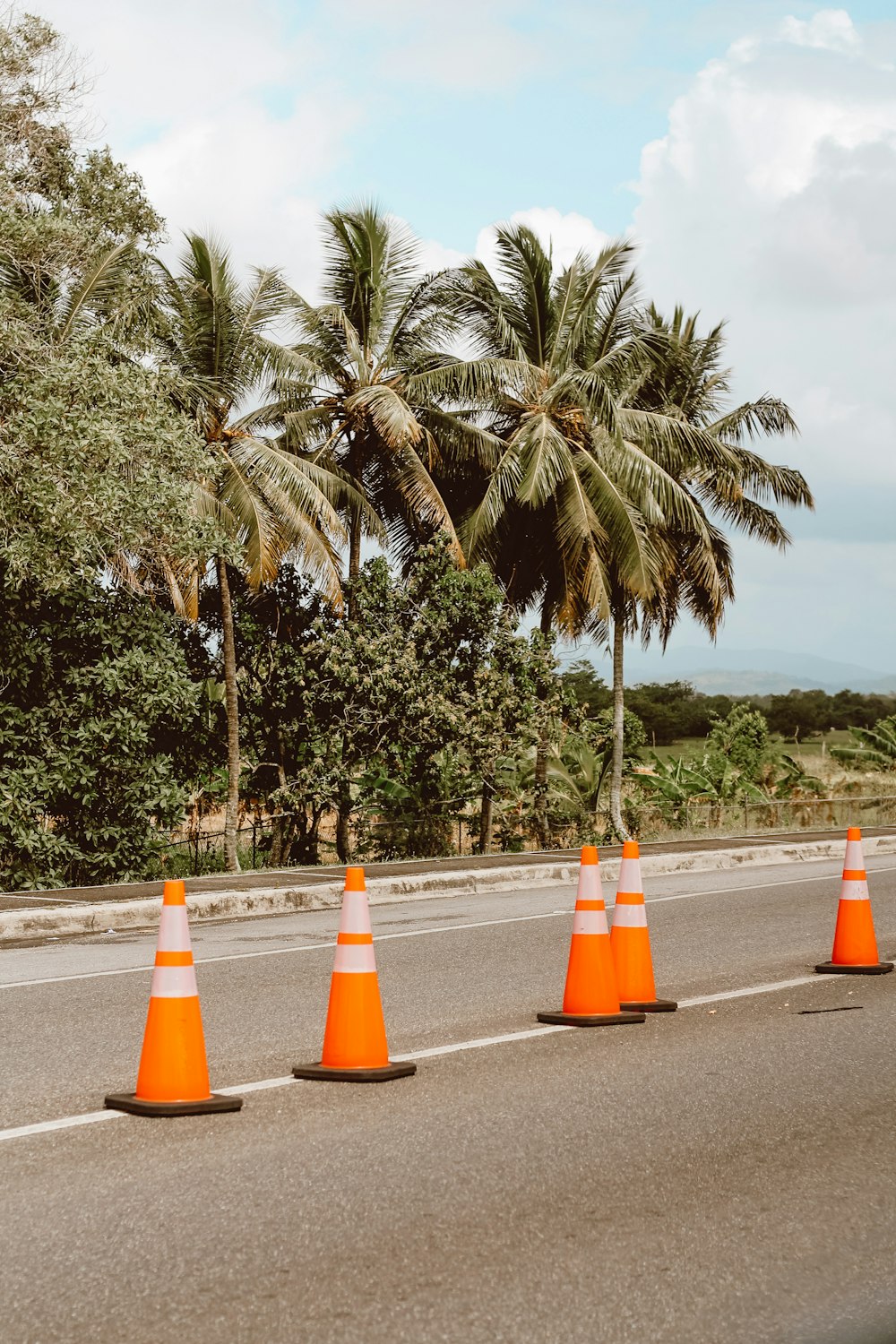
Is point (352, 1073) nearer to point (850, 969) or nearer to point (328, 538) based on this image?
point (850, 969)

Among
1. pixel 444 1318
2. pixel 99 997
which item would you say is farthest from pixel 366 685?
pixel 444 1318

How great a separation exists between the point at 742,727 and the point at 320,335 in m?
18.1

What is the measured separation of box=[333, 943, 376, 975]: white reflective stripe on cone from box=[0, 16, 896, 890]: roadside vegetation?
885 centimetres

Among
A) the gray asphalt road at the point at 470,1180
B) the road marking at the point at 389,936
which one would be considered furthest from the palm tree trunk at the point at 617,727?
the gray asphalt road at the point at 470,1180

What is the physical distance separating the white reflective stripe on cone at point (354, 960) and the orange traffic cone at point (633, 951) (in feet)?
6.70

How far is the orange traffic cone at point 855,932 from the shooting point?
943 cm

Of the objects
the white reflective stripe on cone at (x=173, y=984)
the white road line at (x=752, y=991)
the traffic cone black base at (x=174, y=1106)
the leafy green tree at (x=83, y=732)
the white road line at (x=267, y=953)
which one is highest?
the leafy green tree at (x=83, y=732)

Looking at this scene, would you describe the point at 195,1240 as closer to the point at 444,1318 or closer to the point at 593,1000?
the point at 444,1318

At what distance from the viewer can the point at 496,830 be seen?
25.7 meters

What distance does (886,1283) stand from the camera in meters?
3.99

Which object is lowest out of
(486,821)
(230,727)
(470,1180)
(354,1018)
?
(470,1180)

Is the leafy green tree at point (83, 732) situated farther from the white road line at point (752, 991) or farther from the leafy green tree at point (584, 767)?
the leafy green tree at point (584, 767)

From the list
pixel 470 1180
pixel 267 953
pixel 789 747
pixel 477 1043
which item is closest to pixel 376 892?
pixel 267 953

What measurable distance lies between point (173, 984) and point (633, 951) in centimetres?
306
